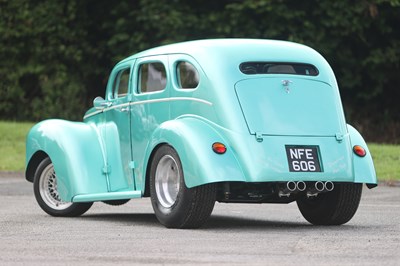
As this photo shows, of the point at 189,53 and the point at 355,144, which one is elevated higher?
the point at 189,53

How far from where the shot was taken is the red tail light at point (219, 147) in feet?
36.3

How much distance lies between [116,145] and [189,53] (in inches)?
61.8

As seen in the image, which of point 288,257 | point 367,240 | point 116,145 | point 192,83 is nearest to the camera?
point 288,257

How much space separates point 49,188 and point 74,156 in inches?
30.8

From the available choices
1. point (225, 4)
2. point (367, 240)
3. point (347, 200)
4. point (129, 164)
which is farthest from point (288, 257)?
point (225, 4)

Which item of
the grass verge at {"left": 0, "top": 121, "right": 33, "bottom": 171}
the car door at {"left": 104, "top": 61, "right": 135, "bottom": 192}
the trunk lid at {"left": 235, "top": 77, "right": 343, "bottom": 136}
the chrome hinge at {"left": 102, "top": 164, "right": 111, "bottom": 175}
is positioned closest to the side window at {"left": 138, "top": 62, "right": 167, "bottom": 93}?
the car door at {"left": 104, "top": 61, "right": 135, "bottom": 192}

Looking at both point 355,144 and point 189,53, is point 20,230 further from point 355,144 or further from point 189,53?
point 355,144

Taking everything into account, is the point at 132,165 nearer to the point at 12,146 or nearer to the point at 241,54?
the point at 241,54

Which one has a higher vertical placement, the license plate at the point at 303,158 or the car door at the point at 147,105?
the car door at the point at 147,105

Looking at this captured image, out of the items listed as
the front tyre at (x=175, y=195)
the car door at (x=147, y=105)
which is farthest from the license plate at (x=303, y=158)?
the car door at (x=147, y=105)

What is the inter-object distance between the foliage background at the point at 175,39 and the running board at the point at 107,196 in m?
18.7

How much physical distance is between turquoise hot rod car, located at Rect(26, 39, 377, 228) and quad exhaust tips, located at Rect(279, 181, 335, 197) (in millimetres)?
12

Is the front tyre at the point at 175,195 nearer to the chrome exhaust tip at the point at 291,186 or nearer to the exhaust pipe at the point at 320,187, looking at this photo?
the chrome exhaust tip at the point at 291,186

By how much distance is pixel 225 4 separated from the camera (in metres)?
33.6
